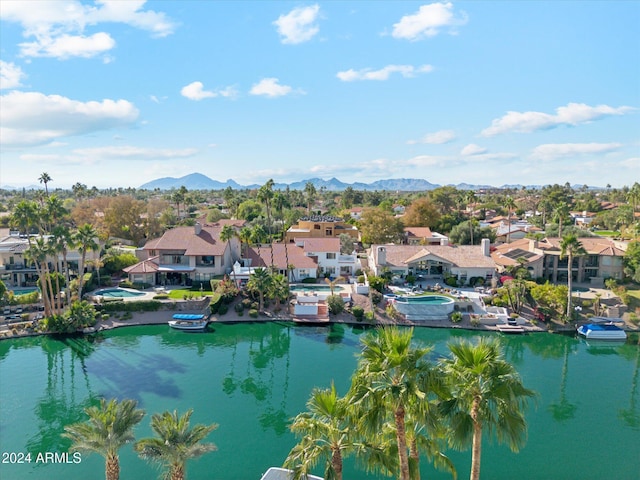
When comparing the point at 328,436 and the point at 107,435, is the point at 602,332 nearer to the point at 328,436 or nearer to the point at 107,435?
the point at 328,436

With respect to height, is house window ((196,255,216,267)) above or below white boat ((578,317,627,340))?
above

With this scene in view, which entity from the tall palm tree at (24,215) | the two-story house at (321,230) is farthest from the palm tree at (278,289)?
the two-story house at (321,230)

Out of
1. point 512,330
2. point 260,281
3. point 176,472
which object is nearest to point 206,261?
point 260,281

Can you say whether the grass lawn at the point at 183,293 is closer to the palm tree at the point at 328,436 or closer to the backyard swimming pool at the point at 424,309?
the backyard swimming pool at the point at 424,309

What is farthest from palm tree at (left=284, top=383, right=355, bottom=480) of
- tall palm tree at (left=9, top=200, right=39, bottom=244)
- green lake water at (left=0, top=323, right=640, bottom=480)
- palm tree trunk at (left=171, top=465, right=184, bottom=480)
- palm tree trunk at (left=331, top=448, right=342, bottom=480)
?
tall palm tree at (left=9, top=200, right=39, bottom=244)

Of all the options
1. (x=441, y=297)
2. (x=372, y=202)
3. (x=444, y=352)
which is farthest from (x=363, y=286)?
(x=372, y=202)

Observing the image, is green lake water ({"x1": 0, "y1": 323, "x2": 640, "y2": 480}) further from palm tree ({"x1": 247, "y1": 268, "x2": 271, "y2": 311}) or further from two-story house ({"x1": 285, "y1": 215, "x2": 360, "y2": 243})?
two-story house ({"x1": 285, "y1": 215, "x2": 360, "y2": 243})

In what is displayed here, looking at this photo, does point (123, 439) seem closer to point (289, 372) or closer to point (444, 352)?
point (289, 372)
